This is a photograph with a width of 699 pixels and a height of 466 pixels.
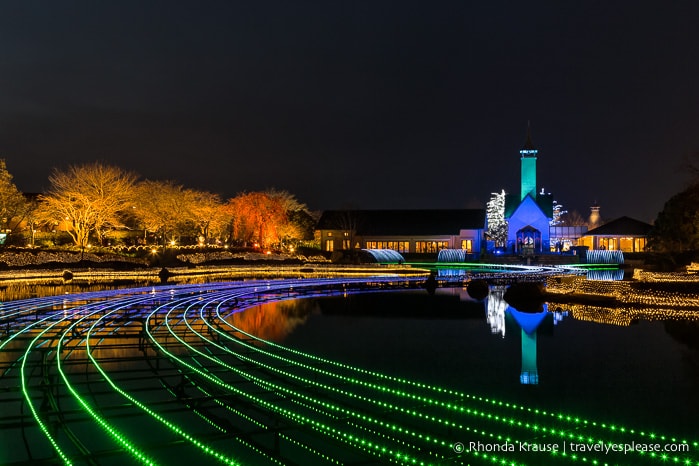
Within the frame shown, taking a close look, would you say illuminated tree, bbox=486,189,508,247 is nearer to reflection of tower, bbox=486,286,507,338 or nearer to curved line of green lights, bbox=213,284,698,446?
reflection of tower, bbox=486,286,507,338

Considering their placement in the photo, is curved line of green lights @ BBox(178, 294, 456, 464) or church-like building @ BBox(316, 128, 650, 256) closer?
curved line of green lights @ BBox(178, 294, 456, 464)

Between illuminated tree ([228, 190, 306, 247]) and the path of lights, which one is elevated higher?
illuminated tree ([228, 190, 306, 247])

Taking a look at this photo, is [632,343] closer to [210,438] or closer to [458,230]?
[210,438]

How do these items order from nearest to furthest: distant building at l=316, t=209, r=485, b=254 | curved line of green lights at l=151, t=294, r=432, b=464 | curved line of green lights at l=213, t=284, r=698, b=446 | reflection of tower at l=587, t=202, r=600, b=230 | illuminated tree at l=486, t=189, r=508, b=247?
curved line of green lights at l=151, t=294, r=432, b=464, curved line of green lights at l=213, t=284, r=698, b=446, distant building at l=316, t=209, r=485, b=254, illuminated tree at l=486, t=189, r=508, b=247, reflection of tower at l=587, t=202, r=600, b=230

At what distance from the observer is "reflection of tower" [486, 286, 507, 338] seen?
1673 centimetres

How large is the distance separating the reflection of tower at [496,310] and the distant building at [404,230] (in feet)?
119

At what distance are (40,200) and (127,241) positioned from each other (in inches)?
351

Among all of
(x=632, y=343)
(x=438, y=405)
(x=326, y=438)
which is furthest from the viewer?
(x=632, y=343)

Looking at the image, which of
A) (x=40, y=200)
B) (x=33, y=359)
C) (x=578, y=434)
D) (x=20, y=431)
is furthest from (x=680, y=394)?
(x=40, y=200)

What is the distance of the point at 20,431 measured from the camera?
8.04m

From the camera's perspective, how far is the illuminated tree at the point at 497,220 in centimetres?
7588

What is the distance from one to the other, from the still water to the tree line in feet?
115

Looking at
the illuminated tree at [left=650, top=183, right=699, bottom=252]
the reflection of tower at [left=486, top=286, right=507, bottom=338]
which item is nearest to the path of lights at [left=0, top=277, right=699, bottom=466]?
the reflection of tower at [left=486, top=286, right=507, bottom=338]

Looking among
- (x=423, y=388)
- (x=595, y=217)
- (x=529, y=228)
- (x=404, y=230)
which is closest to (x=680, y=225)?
(x=529, y=228)
